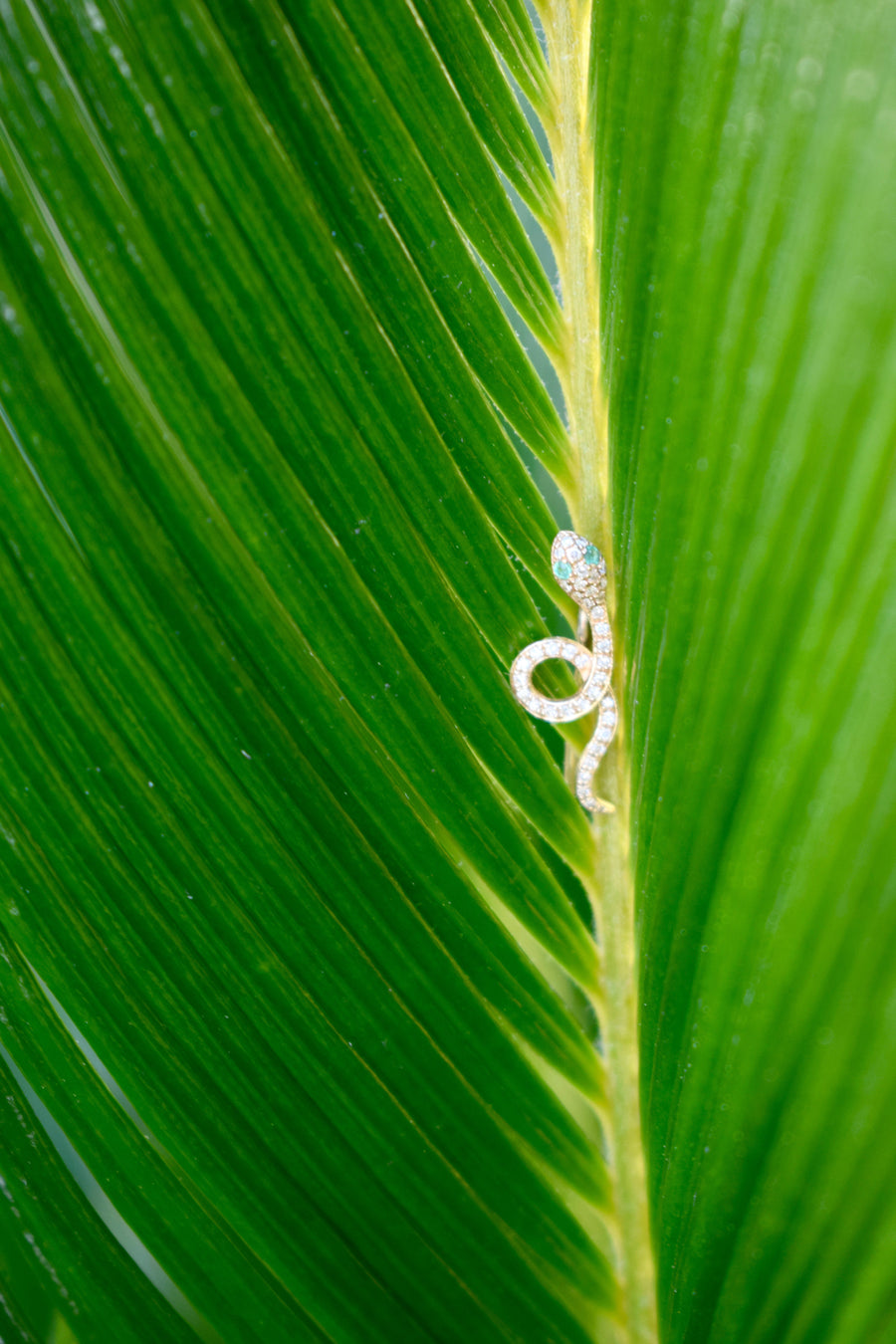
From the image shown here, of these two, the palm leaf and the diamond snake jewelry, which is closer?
the palm leaf

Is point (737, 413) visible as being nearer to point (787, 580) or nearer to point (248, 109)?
point (787, 580)

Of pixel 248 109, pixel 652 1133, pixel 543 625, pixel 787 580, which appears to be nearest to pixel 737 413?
pixel 787 580

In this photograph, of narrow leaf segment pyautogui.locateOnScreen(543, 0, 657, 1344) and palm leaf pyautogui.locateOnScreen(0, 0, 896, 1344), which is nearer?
palm leaf pyautogui.locateOnScreen(0, 0, 896, 1344)
